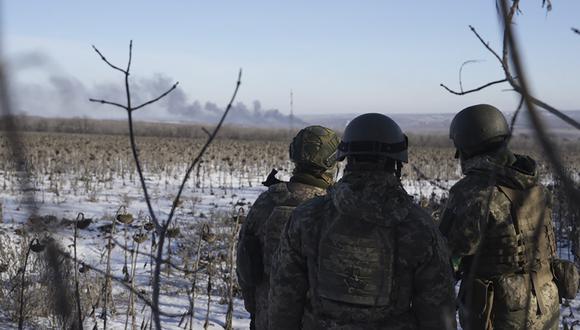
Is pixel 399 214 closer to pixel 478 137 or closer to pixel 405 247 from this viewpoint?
pixel 405 247

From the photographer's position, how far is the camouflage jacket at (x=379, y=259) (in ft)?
7.39

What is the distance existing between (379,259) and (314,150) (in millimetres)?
1154

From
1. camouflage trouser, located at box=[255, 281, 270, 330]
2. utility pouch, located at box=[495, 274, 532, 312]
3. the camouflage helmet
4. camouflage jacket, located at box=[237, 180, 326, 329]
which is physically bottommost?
camouflage trouser, located at box=[255, 281, 270, 330]

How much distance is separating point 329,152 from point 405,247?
1.18m

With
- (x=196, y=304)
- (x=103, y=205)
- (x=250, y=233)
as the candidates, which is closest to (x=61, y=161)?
(x=103, y=205)

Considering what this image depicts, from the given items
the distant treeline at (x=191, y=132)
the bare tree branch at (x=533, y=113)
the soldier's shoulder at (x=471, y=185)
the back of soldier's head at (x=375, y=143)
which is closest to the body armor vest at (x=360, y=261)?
the back of soldier's head at (x=375, y=143)

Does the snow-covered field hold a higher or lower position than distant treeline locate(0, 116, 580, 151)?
lower

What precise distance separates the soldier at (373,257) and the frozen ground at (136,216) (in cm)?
105

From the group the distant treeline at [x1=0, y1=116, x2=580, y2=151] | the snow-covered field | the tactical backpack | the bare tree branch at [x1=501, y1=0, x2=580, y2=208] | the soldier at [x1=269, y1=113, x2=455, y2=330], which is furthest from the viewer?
the snow-covered field

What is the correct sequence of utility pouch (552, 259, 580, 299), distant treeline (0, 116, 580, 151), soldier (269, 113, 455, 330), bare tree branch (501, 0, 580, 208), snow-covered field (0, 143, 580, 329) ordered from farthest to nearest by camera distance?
snow-covered field (0, 143, 580, 329) → utility pouch (552, 259, 580, 299) → soldier (269, 113, 455, 330) → distant treeline (0, 116, 580, 151) → bare tree branch (501, 0, 580, 208)

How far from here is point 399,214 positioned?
7.36ft

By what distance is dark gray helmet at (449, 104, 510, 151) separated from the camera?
3.20 m

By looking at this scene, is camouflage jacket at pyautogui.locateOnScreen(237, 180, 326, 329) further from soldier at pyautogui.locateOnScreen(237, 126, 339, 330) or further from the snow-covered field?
the snow-covered field

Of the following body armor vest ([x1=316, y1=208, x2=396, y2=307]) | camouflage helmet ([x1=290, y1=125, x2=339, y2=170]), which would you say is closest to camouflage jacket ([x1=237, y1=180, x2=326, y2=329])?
→ camouflage helmet ([x1=290, y1=125, x2=339, y2=170])
